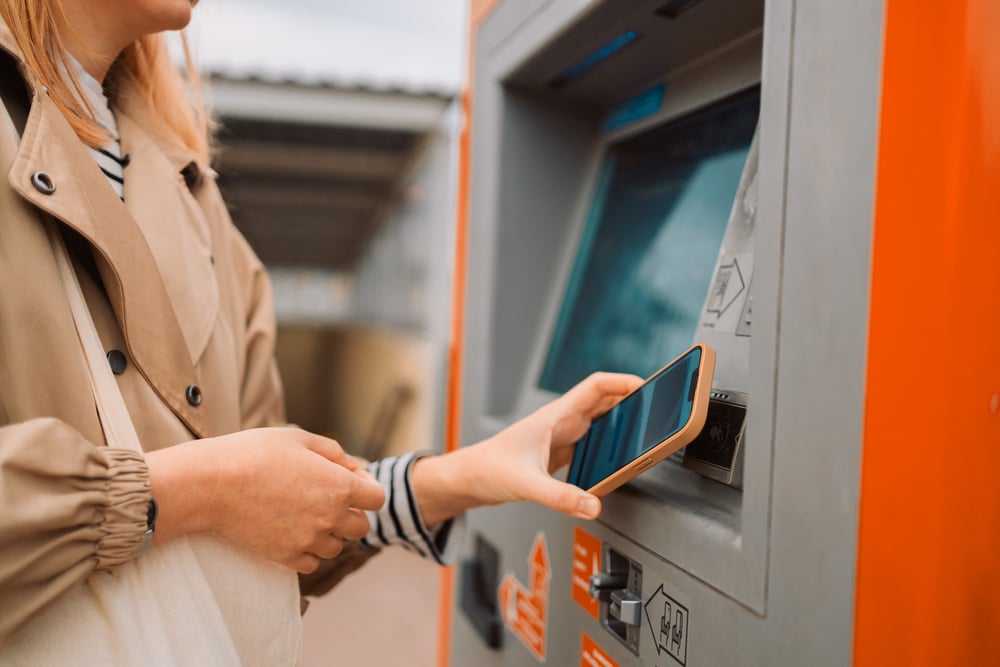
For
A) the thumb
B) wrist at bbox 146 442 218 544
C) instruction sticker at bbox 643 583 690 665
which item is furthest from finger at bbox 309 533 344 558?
instruction sticker at bbox 643 583 690 665

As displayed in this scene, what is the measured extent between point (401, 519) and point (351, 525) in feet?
0.71

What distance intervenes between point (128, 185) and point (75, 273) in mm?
190

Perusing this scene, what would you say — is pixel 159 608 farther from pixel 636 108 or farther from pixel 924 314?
pixel 636 108

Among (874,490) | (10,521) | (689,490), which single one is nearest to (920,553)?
(874,490)

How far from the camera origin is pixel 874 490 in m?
0.54

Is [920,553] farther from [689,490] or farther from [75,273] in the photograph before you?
[75,273]

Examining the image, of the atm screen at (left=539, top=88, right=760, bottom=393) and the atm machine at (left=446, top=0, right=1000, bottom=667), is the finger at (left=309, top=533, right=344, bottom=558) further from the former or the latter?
the atm screen at (left=539, top=88, right=760, bottom=393)

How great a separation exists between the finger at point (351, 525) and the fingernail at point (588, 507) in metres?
0.27

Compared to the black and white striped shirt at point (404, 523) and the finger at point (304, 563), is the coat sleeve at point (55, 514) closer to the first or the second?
the finger at point (304, 563)

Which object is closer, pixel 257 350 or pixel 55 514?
pixel 55 514

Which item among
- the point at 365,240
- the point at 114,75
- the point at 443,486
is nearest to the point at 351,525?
the point at 443,486

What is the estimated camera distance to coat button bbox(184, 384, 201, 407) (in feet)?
2.76

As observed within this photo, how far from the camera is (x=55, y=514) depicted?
0.59 metres

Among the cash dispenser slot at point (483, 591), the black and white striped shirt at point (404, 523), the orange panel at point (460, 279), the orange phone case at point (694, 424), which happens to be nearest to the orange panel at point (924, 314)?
the orange phone case at point (694, 424)
